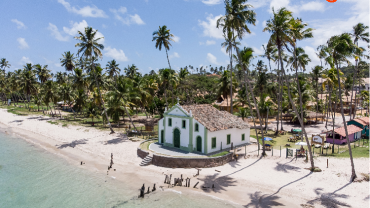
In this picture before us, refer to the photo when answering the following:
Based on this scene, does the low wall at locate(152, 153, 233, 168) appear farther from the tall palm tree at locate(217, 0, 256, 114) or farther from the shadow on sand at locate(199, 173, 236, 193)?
the tall palm tree at locate(217, 0, 256, 114)

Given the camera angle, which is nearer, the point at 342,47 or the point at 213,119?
the point at 342,47

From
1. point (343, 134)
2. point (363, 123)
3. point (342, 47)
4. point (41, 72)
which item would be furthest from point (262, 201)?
point (41, 72)

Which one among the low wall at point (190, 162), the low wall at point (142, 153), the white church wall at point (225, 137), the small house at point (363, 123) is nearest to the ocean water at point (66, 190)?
the low wall at point (190, 162)

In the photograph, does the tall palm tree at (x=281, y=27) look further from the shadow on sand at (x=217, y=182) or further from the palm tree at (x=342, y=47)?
the shadow on sand at (x=217, y=182)

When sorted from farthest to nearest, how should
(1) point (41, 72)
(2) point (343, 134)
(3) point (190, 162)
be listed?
(1) point (41, 72), (2) point (343, 134), (3) point (190, 162)

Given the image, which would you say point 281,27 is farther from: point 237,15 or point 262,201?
point 262,201

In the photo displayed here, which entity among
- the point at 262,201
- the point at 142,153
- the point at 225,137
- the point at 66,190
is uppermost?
the point at 225,137

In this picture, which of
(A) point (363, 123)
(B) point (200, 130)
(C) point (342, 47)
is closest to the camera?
(C) point (342, 47)

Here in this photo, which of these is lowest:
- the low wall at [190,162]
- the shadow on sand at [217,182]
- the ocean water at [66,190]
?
the ocean water at [66,190]
